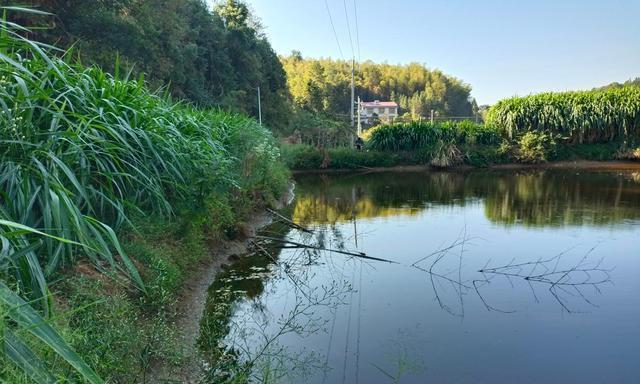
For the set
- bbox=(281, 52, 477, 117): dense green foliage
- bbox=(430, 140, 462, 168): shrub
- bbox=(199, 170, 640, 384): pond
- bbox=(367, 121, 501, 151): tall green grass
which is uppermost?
bbox=(281, 52, 477, 117): dense green foliage

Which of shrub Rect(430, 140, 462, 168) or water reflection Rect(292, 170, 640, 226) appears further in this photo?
shrub Rect(430, 140, 462, 168)

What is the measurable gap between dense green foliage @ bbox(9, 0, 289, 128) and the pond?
298 cm

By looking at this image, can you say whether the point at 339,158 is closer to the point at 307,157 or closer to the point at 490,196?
the point at 307,157

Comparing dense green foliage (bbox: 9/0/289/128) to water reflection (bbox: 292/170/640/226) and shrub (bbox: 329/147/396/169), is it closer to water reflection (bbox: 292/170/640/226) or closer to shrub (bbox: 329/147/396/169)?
water reflection (bbox: 292/170/640/226)

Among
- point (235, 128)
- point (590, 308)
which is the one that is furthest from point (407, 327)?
point (235, 128)

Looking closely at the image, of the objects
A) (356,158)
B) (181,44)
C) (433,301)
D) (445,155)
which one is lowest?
(433,301)

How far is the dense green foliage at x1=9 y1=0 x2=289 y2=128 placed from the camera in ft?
37.3

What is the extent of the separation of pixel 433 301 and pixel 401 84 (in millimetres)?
62489

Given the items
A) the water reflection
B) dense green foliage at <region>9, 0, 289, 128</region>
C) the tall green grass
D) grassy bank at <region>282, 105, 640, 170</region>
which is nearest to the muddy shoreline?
grassy bank at <region>282, 105, 640, 170</region>

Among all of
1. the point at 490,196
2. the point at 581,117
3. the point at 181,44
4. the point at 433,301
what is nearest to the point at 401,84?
the point at 581,117

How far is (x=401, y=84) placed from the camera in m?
64.8

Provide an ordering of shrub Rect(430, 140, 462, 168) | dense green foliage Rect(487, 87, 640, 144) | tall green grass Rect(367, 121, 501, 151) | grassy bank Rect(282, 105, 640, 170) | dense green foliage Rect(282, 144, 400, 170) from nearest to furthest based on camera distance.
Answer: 1. dense green foliage Rect(282, 144, 400, 170)
2. shrub Rect(430, 140, 462, 168)
3. grassy bank Rect(282, 105, 640, 170)
4. tall green grass Rect(367, 121, 501, 151)
5. dense green foliage Rect(487, 87, 640, 144)

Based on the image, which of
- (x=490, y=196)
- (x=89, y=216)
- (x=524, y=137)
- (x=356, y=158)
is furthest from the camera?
(x=524, y=137)

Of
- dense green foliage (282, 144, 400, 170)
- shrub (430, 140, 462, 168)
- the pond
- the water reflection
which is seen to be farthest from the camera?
shrub (430, 140, 462, 168)
